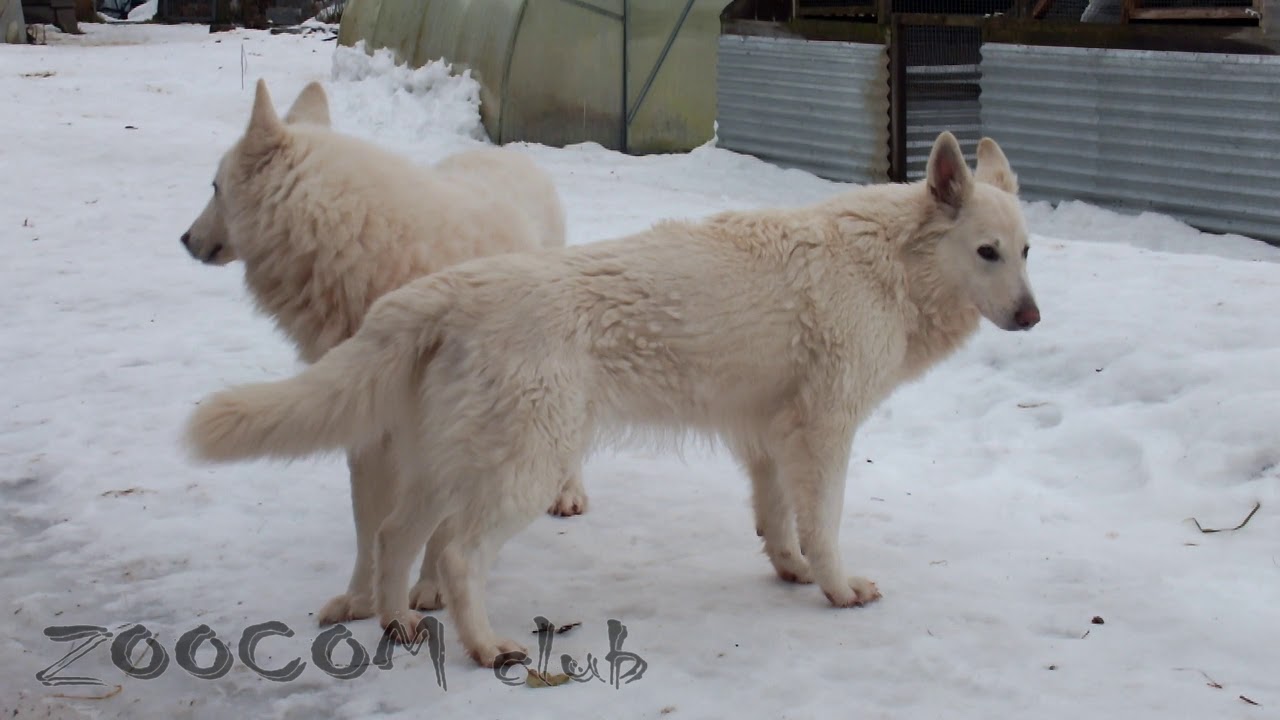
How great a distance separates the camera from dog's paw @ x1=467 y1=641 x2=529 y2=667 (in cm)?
387

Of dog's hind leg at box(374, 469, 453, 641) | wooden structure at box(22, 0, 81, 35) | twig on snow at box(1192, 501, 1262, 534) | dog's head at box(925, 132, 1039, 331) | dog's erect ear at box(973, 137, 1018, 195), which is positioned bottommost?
twig on snow at box(1192, 501, 1262, 534)

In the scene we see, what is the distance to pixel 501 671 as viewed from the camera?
12.6ft

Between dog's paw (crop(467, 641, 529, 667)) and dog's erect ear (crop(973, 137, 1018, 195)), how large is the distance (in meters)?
2.40

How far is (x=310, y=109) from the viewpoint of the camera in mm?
5141

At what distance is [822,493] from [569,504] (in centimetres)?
140

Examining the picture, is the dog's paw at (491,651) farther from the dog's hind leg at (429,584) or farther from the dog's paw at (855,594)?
the dog's paw at (855,594)

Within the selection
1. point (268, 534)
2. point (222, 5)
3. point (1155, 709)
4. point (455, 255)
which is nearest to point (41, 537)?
point (268, 534)

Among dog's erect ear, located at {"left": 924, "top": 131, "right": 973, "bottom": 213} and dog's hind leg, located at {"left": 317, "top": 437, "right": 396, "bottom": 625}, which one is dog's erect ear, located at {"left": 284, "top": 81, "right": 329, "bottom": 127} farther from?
dog's erect ear, located at {"left": 924, "top": 131, "right": 973, "bottom": 213}

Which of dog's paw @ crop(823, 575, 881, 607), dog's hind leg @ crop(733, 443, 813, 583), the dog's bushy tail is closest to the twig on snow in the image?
dog's paw @ crop(823, 575, 881, 607)

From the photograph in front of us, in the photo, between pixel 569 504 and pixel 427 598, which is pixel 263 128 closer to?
pixel 427 598

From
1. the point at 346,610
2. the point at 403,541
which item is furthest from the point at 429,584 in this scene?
the point at 403,541

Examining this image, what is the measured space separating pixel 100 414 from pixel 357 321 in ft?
9.15

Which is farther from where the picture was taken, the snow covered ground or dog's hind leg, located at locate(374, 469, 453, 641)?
dog's hind leg, located at locate(374, 469, 453, 641)

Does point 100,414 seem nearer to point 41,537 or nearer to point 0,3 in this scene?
point 41,537
